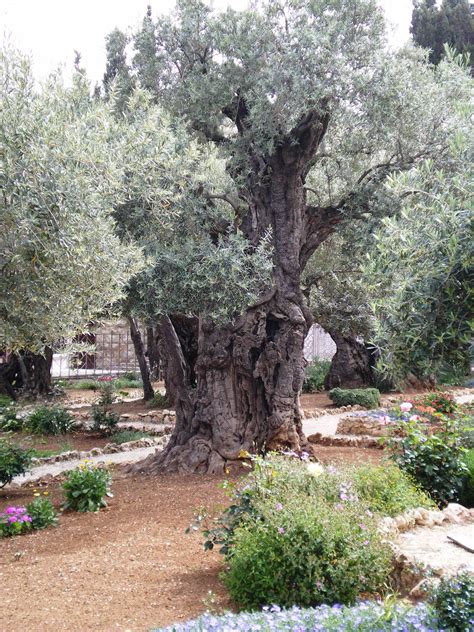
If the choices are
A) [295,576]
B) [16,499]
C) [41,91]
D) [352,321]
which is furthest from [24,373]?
[295,576]

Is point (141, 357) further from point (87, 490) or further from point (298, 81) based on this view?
point (298, 81)

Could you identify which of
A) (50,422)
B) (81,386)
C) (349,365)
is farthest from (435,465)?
(81,386)

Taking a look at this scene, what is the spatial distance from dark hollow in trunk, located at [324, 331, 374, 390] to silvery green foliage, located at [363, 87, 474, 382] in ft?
57.6

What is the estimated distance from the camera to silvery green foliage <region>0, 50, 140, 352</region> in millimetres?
5453

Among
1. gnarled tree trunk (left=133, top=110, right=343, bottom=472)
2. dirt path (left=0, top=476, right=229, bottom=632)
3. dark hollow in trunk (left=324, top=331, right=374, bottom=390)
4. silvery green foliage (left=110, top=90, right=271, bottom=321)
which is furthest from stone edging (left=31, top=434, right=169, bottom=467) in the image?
dark hollow in trunk (left=324, top=331, right=374, bottom=390)

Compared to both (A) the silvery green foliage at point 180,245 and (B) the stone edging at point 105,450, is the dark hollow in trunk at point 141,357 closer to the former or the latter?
(B) the stone edging at point 105,450

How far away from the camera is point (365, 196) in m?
10.1

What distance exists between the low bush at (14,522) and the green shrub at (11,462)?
1918 mm

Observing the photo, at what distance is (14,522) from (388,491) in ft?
12.8

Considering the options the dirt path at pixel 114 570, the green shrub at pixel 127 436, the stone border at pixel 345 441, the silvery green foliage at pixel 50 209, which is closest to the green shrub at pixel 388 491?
the dirt path at pixel 114 570

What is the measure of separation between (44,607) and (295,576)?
6.11ft

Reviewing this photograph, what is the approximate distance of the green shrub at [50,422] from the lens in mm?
15336

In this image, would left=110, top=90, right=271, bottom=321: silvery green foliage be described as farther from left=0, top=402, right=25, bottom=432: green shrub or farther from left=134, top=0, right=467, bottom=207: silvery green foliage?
left=0, top=402, right=25, bottom=432: green shrub

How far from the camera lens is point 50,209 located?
550cm
